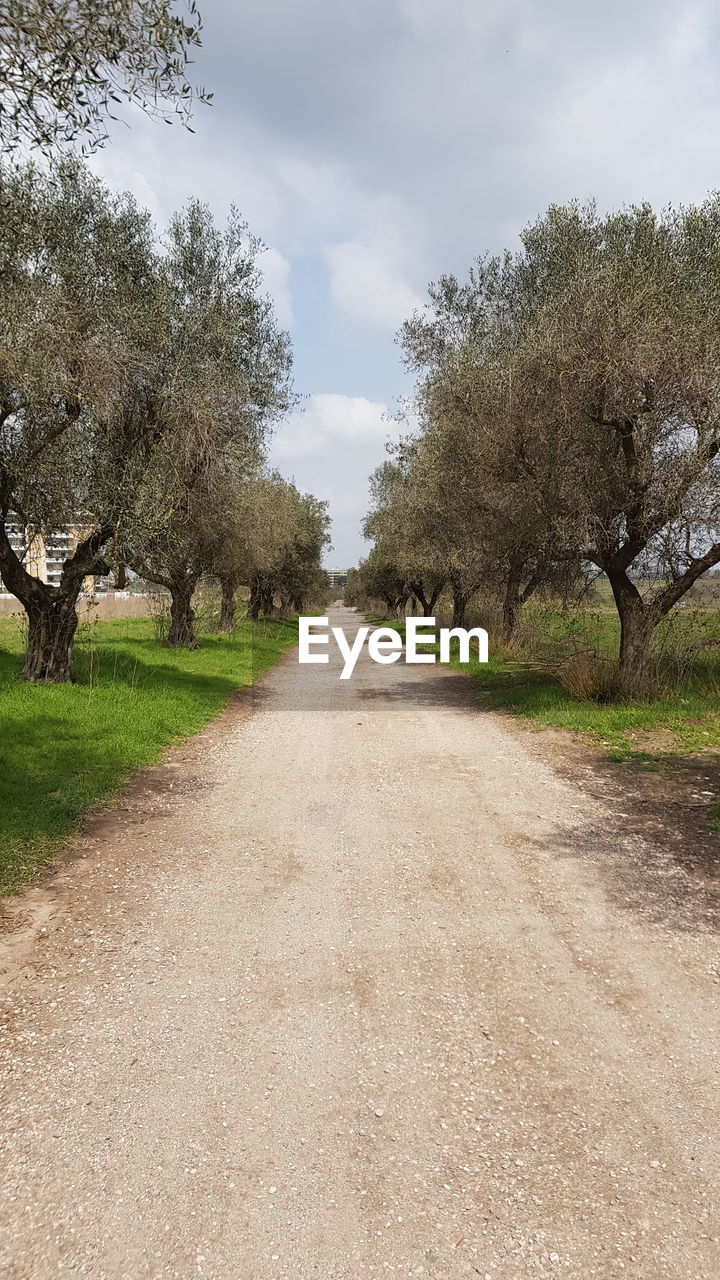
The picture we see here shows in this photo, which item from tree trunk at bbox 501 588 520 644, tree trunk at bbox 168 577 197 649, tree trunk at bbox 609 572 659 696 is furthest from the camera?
tree trunk at bbox 501 588 520 644

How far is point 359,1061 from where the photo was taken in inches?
149

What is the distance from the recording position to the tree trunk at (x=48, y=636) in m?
13.9

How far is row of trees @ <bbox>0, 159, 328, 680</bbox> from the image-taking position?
11.4 meters

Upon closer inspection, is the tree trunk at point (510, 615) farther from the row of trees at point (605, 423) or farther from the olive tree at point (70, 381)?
the olive tree at point (70, 381)

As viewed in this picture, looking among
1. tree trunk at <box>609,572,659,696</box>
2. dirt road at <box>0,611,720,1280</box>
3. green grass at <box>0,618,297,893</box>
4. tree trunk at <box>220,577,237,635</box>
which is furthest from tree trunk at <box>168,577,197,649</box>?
dirt road at <box>0,611,720,1280</box>

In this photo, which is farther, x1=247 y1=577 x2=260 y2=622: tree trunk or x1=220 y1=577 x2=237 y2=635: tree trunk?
x1=247 y1=577 x2=260 y2=622: tree trunk

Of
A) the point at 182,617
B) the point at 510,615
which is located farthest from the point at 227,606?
the point at 510,615

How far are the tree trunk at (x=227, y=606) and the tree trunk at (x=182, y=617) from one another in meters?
4.60

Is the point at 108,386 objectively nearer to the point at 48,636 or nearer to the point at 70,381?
the point at 70,381

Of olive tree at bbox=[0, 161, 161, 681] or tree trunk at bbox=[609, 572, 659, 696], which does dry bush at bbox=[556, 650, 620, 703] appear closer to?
tree trunk at bbox=[609, 572, 659, 696]

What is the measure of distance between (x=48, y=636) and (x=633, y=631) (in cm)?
1244

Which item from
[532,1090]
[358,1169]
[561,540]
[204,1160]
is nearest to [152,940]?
[204,1160]

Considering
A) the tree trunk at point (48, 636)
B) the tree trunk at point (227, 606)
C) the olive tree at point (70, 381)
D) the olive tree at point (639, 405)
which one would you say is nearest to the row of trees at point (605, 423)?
the olive tree at point (639, 405)

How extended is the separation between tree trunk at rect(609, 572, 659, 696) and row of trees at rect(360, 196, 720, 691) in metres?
0.03
